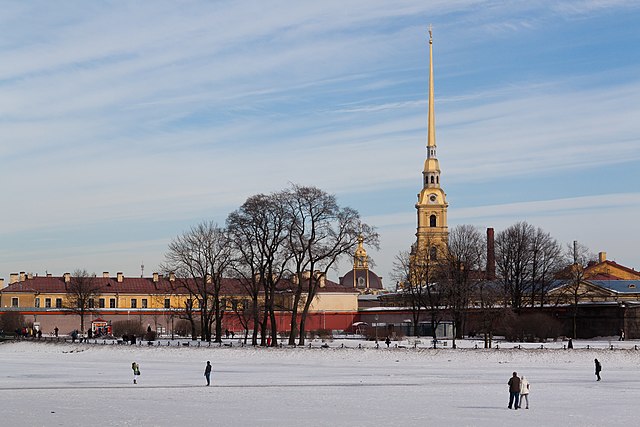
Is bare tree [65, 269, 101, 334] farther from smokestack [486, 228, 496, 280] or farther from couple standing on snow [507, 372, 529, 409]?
couple standing on snow [507, 372, 529, 409]

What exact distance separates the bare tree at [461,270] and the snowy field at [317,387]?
11.5 m

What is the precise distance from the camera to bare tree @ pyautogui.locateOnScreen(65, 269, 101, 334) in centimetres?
11750

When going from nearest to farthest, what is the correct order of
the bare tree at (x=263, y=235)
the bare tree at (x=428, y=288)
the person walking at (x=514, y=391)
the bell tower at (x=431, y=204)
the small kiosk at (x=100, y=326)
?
the person walking at (x=514, y=391) < the bare tree at (x=263, y=235) < the bare tree at (x=428, y=288) < the small kiosk at (x=100, y=326) < the bell tower at (x=431, y=204)

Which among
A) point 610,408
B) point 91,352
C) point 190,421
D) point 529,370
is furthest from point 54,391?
point 91,352

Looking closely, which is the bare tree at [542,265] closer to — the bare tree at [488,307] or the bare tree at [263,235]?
the bare tree at [488,307]

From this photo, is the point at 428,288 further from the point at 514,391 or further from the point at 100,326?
the point at 514,391

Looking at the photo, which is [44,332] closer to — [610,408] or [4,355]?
[4,355]

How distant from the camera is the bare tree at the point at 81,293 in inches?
4626

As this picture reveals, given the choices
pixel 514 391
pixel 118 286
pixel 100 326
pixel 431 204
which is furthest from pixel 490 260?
pixel 514 391

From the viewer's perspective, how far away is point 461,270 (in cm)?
9556

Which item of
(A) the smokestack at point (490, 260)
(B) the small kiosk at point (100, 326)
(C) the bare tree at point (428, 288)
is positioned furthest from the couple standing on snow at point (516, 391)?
(B) the small kiosk at point (100, 326)

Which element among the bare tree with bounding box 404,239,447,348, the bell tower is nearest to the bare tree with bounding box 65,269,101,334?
the bare tree with bounding box 404,239,447,348

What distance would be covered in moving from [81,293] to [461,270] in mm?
47037

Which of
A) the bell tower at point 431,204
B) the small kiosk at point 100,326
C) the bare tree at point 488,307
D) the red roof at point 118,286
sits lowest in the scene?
the small kiosk at point 100,326
